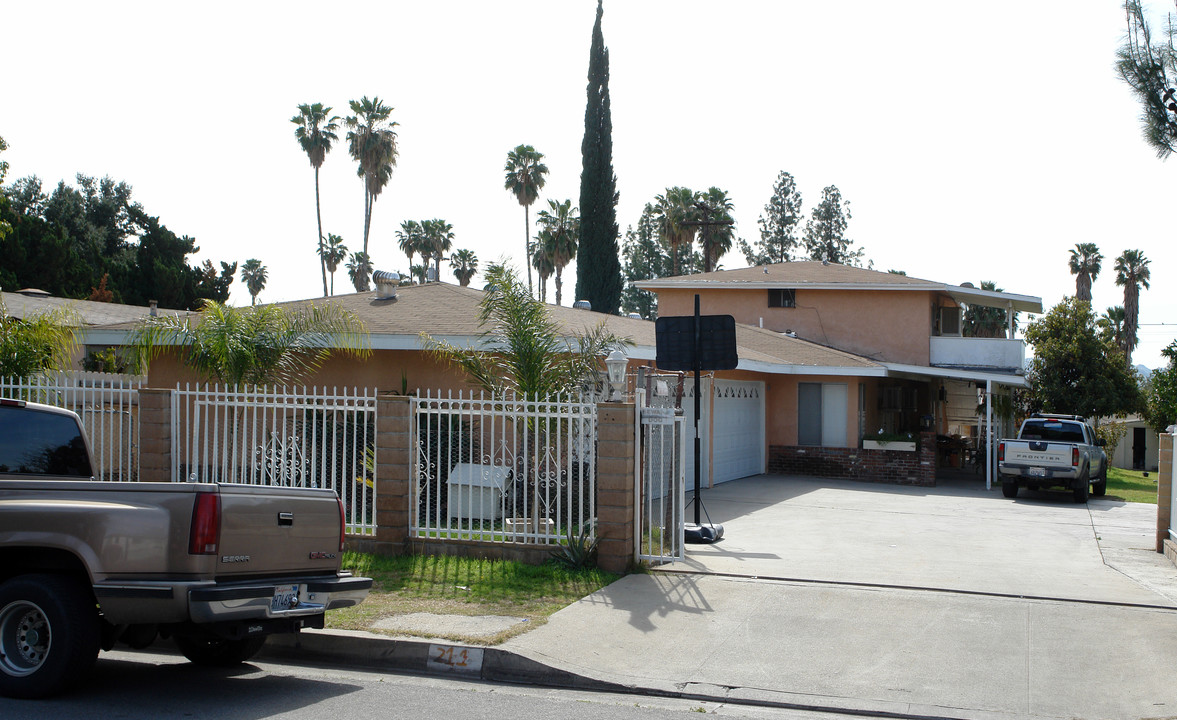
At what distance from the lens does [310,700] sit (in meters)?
6.35

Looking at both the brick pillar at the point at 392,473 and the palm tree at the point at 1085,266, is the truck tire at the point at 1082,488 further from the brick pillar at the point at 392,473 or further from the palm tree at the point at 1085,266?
the palm tree at the point at 1085,266

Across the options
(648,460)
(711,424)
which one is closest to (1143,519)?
(711,424)

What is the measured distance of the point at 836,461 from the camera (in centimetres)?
2395

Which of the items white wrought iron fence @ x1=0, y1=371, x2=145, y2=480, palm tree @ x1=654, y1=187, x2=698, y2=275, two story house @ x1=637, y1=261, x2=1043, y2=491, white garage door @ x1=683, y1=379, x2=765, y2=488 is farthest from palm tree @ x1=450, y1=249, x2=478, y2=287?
white wrought iron fence @ x1=0, y1=371, x2=145, y2=480

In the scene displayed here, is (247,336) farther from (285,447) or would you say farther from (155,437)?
(285,447)

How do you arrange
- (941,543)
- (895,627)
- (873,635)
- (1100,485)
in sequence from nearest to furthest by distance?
(873,635) < (895,627) < (941,543) < (1100,485)

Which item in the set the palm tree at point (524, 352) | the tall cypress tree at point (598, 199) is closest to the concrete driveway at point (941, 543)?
the palm tree at point (524, 352)

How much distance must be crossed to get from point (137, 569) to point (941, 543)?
34.2 ft

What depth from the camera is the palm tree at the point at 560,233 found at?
50312mm

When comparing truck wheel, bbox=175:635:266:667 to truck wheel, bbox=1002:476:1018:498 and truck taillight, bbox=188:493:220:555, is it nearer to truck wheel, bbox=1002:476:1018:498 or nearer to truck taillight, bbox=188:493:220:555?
truck taillight, bbox=188:493:220:555

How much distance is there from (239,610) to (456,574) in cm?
420

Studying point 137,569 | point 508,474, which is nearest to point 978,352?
point 508,474

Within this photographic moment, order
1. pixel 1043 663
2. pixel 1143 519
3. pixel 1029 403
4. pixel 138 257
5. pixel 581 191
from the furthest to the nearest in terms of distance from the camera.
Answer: pixel 138 257, pixel 581 191, pixel 1029 403, pixel 1143 519, pixel 1043 663

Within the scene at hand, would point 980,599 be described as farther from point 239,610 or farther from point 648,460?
point 239,610
